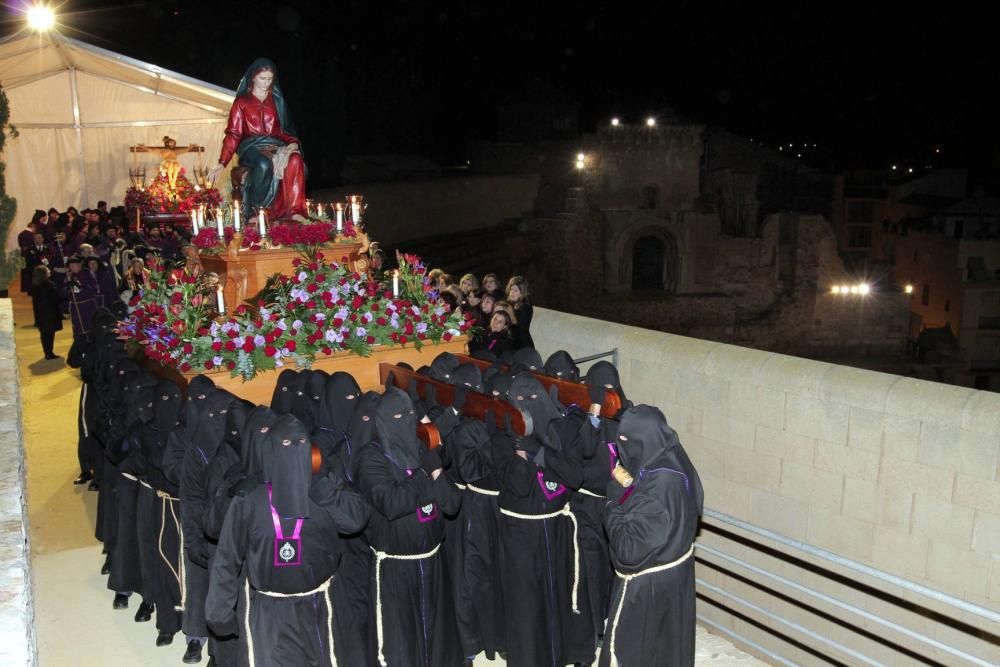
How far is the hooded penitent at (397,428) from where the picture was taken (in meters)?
4.96

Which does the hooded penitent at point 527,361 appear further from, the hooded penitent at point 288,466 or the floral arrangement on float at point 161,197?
the floral arrangement on float at point 161,197

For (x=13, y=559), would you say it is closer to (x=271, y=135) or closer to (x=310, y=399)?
(x=310, y=399)

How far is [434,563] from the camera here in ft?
17.5

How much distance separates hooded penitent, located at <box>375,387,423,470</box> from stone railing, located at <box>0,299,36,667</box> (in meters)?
1.88

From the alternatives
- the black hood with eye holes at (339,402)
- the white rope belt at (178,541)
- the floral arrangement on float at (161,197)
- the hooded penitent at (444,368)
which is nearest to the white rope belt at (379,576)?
the black hood with eye holes at (339,402)

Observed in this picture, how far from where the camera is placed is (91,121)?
1753 cm

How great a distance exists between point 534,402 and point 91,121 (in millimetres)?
15608

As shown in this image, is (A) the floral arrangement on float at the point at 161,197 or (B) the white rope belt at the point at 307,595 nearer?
(B) the white rope belt at the point at 307,595

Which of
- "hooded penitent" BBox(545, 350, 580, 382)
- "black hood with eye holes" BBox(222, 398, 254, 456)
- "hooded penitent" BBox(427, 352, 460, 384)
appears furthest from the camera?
"hooded penitent" BBox(427, 352, 460, 384)

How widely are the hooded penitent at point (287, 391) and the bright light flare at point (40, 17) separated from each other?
409 inches

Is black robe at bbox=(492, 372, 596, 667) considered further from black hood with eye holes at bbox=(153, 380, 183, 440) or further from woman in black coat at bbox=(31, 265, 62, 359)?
woman in black coat at bbox=(31, 265, 62, 359)

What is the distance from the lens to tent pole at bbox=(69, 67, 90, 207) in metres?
17.1

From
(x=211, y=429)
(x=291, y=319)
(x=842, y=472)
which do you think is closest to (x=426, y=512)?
(x=211, y=429)

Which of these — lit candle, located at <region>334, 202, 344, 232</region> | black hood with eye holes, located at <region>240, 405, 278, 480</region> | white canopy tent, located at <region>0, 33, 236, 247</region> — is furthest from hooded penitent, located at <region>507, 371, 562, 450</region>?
white canopy tent, located at <region>0, 33, 236, 247</region>
